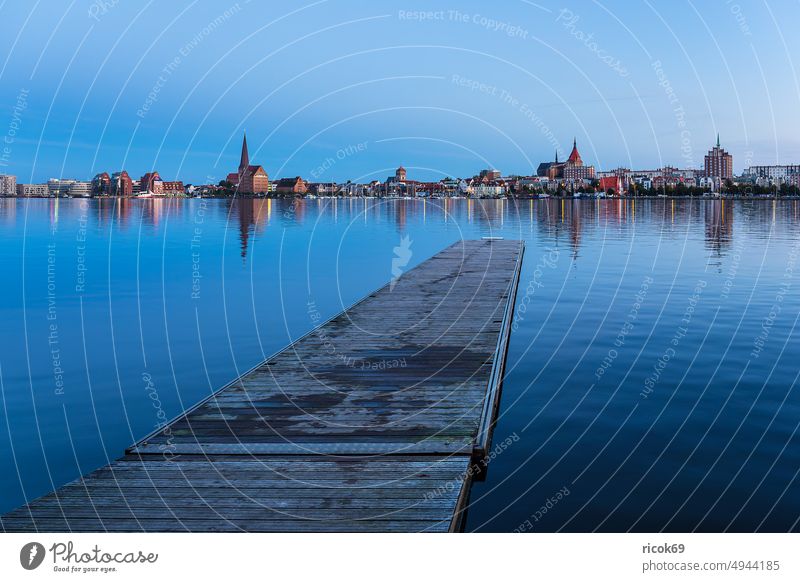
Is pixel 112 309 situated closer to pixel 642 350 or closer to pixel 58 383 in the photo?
pixel 58 383

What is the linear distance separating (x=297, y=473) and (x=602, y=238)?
56.9 meters

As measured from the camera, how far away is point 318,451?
33.6 feet

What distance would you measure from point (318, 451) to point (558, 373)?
854cm

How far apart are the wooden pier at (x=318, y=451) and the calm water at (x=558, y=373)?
101 centimetres

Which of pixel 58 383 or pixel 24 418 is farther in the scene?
pixel 58 383

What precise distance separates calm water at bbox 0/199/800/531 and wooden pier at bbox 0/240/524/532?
1014 millimetres

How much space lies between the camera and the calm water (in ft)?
35.0

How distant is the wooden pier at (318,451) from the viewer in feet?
26.5

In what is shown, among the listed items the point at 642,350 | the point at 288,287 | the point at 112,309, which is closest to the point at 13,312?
A: the point at 112,309

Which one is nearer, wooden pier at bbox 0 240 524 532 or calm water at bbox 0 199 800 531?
wooden pier at bbox 0 240 524 532

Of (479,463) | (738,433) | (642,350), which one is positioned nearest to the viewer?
(479,463)

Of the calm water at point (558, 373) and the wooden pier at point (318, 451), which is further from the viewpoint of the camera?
the calm water at point (558, 373)

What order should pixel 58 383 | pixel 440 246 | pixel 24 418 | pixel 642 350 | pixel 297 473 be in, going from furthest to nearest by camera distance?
pixel 440 246 → pixel 642 350 → pixel 58 383 → pixel 24 418 → pixel 297 473

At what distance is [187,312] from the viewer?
92.4 feet
